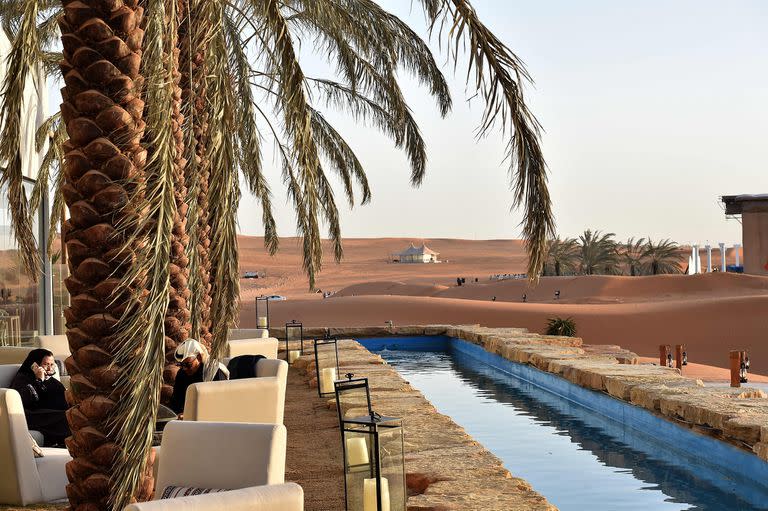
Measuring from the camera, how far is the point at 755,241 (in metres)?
46.2

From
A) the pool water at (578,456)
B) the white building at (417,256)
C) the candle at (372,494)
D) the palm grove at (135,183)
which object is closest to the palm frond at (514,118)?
the palm grove at (135,183)

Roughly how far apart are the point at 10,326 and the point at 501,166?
33.3 feet

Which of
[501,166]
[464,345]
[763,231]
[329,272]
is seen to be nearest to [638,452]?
[501,166]

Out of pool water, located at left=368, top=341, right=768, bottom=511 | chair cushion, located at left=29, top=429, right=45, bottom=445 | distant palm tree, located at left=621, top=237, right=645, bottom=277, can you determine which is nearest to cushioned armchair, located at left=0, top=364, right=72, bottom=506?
chair cushion, located at left=29, top=429, right=45, bottom=445

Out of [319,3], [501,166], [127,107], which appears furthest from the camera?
[319,3]

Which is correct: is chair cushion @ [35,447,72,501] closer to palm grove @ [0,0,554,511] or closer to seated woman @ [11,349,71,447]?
seated woman @ [11,349,71,447]

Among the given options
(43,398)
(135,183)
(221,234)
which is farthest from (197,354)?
(135,183)

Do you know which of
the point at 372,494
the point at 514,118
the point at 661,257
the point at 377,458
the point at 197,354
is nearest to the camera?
the point at 377,458

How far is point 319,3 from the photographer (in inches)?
453

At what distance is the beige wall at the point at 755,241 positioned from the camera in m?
44.5

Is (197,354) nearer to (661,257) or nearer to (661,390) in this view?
(661,390)

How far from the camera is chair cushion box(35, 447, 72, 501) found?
684 centimetres

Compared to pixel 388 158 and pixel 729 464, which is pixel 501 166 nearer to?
pixel 729 464

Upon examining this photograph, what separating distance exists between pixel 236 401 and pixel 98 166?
109 inches
